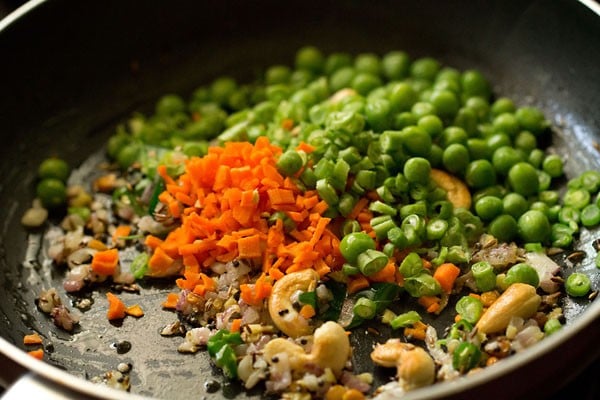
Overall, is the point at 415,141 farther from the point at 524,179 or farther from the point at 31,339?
the point at 31,339

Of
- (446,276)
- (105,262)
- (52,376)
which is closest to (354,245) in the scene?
(446,276)

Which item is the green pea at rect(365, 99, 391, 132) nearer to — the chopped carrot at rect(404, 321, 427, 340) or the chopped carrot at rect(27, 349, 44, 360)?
the chopped carrot at rect(404, 321, 427, 340)

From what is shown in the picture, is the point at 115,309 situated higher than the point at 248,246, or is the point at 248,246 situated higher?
the point at 248,246

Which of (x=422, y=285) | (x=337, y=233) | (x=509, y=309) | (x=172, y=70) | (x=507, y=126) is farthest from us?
(x=172, y=70)

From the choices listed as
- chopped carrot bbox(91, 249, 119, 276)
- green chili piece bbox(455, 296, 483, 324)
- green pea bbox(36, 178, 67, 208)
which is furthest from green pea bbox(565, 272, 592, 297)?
green pea bbox(36, 178, 67, 208)

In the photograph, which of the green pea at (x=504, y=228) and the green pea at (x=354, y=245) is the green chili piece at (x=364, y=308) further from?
the green pea at (x=504, y=228)

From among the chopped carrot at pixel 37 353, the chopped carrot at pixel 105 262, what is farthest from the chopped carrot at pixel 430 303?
the chopped carrot at pixel 37 353

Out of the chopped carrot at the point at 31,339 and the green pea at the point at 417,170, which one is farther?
the green pea at the point at 417,170
